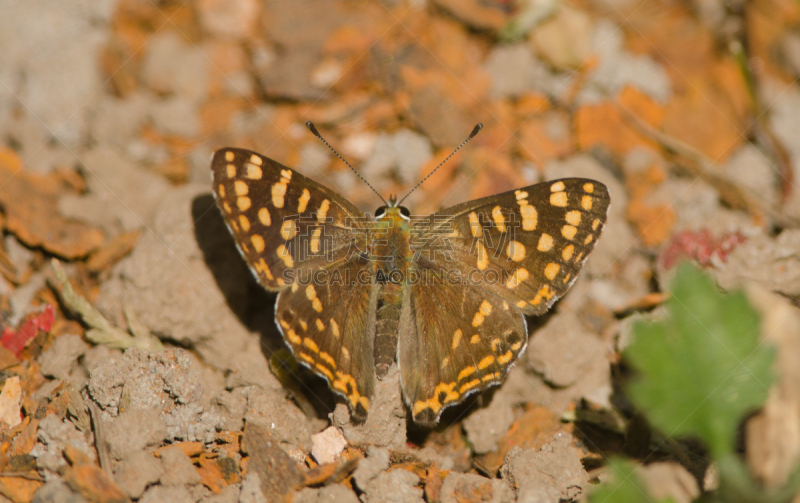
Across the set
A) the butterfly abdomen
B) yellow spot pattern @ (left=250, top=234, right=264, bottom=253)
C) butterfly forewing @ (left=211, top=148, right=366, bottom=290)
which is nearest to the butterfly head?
butterfly forewing @ (left=211, top=148, right=366, bottom=290)

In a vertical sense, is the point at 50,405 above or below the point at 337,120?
below

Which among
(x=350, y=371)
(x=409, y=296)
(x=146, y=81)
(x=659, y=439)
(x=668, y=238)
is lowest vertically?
Result: (x=146, y=81)

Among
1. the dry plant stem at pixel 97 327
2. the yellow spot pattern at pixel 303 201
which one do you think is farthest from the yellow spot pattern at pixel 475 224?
the dry plant stem at pixel 97 327

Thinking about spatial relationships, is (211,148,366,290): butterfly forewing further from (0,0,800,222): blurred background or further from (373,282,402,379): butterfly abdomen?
(0,0,800,222): blurred background

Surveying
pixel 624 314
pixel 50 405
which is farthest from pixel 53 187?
pixel 624 314

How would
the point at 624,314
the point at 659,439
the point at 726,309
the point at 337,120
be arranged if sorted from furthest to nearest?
1. the point at 337,120
2. the point at 624,314
3. the point at 659,439
4. the point at 726,309

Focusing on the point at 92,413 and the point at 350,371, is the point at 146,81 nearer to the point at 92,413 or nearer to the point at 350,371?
the point at 92,413
